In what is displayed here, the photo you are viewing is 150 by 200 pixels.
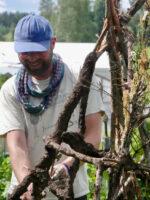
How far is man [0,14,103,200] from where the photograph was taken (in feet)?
6.55

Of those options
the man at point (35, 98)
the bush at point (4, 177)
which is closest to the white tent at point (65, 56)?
the bush at point (4, 177)

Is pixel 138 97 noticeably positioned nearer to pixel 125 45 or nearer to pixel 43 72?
pixel 125 45

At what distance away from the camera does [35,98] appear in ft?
6.88

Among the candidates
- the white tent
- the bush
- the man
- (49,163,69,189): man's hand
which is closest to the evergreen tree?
the white tent

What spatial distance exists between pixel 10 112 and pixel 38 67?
11.6 inches

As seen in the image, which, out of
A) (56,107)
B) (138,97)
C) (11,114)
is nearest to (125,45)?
(138,97)

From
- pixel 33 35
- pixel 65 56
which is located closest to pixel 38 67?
pixel 33 35

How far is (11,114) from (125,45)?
83 centimetres

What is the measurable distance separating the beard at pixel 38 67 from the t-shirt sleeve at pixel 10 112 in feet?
0.54

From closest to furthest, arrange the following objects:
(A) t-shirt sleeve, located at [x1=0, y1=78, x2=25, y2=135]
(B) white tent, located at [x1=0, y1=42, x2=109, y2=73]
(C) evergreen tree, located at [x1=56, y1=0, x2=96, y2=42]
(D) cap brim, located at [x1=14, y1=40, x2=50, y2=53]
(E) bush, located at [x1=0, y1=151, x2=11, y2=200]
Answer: (D) cap brim, located at [x1=14, y1=40, x2=50, y2=53]
(A) t-shirt sleeve, located at [x1=0, y1=78, x2=25, y2=135]
(E) bush, located at [x1=0, y1=151, x2=11, y2=200]
(B) white tent, located at [x1=0, y1=42, x2=109, y2=73]
(C) evergreen tree, located at [x1=56, y1=0, x2=96, y2=42]

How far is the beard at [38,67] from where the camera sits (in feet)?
6.55

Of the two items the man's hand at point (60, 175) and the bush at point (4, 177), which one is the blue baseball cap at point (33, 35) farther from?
the bush at point (4, 177)

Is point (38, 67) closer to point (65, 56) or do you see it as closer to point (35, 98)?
point (35, 98)

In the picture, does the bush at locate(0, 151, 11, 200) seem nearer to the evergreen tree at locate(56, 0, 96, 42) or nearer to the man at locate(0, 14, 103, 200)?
the man at locate(0, 14, 103, 200)
